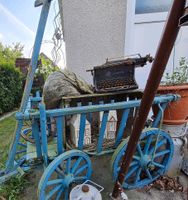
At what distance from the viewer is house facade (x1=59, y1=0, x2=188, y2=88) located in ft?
8.64

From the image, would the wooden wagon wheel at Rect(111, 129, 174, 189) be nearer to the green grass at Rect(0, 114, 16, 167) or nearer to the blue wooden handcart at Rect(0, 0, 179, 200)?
the blue wooden handcart at Rect(0, 0, 179, 200)

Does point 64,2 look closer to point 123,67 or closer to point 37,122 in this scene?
point 123,67

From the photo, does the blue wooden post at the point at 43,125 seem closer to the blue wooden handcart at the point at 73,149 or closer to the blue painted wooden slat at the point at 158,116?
the blue wooden handcart at the point at 73,149

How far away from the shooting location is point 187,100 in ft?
5.98

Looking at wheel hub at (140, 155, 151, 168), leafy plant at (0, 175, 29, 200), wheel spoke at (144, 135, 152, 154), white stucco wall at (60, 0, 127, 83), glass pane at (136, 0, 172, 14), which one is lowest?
leafy plant at (0, 175, 29, 200)

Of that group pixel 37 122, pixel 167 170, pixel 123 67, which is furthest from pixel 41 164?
pixel 167 170

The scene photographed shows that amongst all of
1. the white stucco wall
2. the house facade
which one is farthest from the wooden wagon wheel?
the white stucco wall

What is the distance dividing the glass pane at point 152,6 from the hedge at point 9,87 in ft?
13.5

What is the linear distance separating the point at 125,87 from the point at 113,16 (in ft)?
4.91

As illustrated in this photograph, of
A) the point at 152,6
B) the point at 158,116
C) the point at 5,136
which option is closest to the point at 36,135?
the point at 158,116

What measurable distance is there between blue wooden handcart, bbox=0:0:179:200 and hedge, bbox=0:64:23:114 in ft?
11.9

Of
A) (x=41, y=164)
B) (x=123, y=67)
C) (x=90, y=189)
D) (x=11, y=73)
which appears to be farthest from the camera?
(x=11, y=73)

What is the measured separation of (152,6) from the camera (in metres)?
2.63

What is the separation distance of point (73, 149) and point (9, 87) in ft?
15.0
